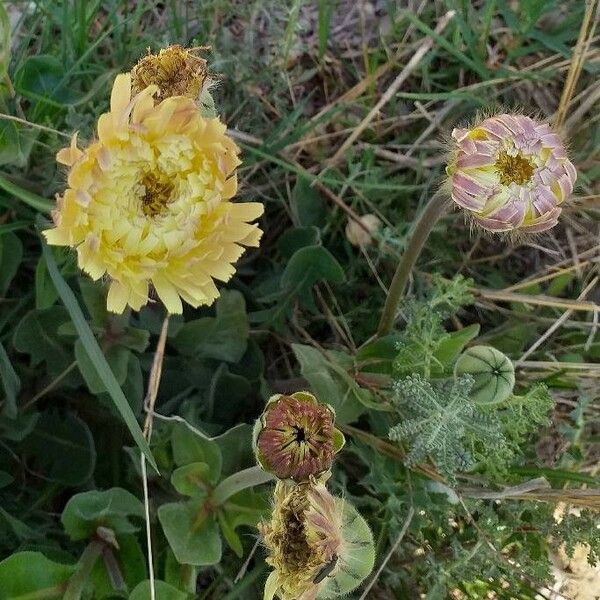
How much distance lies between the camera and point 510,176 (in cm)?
106

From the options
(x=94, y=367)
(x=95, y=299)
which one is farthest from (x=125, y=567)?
(x=95, y=299)

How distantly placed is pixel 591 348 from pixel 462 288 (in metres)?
0.45

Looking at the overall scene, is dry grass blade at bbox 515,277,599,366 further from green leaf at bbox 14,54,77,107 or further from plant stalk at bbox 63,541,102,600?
green leaf at bbox 14,54,77,107

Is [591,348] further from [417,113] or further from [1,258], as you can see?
[1,258]

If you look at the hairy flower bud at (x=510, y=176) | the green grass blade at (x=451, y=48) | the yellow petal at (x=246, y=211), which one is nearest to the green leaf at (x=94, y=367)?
the yellow petal at (x=246, y=211)

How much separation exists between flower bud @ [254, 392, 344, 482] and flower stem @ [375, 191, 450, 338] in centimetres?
36

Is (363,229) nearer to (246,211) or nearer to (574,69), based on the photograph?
(574,69)

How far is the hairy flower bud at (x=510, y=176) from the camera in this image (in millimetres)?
1062

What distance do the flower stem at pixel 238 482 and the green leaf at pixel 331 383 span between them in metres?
0.21

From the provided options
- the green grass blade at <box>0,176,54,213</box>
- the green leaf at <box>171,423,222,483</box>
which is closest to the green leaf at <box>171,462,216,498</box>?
Result: the green leaf at <box>171,423,222,483</box>

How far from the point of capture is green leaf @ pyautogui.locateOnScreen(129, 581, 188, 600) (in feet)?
4.06

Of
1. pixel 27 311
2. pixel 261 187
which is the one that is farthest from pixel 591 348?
pixel 27 311

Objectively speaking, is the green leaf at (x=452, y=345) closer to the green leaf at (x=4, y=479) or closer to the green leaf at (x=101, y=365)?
the green leaf at (x=101, y=365)

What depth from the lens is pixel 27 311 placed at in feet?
5.16
